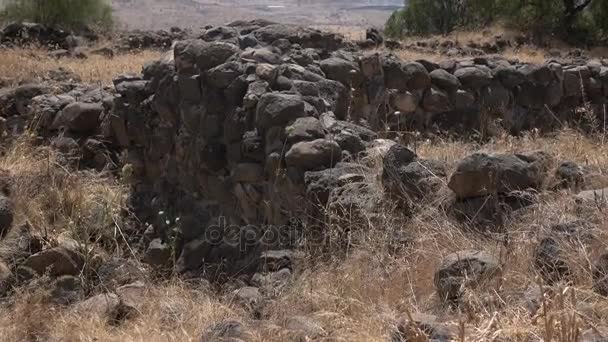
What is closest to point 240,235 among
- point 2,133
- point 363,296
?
point 363,296

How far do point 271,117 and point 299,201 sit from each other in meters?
0.74

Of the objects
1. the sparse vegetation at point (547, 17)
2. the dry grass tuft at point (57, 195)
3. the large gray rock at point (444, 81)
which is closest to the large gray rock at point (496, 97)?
the large gray rock at point (444, 81)

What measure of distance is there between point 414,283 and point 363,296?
242 millimetres

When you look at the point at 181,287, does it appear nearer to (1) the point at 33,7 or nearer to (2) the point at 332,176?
(2) the point at 332,176

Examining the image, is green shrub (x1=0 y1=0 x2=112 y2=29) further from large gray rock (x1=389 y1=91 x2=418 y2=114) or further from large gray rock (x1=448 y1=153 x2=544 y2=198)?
large gray rock (x1=448 y1=153 x2=544 y2=198)

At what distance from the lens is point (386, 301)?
10.5 feet

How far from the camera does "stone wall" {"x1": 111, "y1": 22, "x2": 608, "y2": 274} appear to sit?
4.67 m

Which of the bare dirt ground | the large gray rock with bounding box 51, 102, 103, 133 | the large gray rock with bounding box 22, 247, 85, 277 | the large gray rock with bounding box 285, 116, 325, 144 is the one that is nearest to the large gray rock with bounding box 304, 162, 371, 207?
the large gray rock with bounding box 285, 116, 325, 144

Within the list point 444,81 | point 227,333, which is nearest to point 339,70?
point 444,81

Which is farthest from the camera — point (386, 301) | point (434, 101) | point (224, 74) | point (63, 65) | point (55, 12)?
point (55, 12)

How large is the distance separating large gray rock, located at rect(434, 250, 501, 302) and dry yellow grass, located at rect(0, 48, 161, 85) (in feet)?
23.1

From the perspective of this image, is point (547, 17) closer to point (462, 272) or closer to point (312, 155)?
point (312, 155)

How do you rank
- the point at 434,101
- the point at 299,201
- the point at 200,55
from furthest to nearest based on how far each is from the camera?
the point at 434,101, the point at 200,55, the point at 299,201

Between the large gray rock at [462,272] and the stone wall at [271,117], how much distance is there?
1.07m
